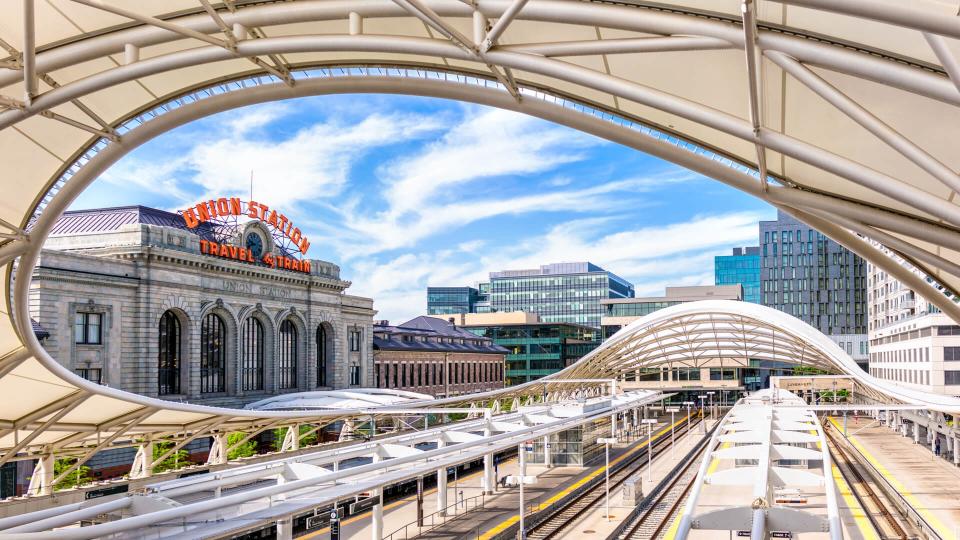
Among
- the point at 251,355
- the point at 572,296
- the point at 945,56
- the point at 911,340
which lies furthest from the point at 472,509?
the point at 572,296

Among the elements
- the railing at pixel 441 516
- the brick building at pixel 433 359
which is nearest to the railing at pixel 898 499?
the railing at pixel 441 516

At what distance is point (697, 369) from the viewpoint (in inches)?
4075

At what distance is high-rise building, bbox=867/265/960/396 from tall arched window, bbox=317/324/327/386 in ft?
150

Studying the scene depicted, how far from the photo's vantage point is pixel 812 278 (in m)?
176

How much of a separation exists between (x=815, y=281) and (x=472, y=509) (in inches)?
6157

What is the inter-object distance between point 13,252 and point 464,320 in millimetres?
121872

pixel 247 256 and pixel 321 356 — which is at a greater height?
pixel 247 256

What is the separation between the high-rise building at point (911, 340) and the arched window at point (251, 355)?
43129 millimetres

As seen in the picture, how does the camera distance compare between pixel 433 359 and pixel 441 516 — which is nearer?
Answer: pixel 441 516

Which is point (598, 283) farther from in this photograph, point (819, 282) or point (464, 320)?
point (464, 320)

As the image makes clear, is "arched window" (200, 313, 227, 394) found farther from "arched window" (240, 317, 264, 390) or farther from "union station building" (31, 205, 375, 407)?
"arched window" (240, 317, 264, 390)

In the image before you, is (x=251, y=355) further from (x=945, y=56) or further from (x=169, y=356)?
(x=945, y=56)

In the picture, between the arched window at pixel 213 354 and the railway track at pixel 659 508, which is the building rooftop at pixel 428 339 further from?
the railway track at pixel 659 508

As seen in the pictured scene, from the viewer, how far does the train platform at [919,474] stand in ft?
117
